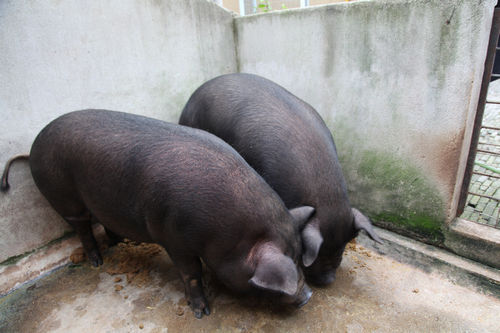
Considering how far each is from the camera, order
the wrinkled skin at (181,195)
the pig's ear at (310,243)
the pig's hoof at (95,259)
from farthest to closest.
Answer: the pig's hoof at (95,259), the pig's ear at (310,243), the wrinkled skin at (181,195)

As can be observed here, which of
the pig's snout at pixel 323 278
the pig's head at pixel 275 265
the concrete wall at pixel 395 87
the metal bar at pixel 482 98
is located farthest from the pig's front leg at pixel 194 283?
the metal bar at pixel 482 98

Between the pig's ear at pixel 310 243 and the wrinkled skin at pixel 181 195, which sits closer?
the wrinkled skin at pixel 181 195

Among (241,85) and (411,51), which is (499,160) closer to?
(411,51)

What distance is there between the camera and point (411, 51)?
3.18 meters

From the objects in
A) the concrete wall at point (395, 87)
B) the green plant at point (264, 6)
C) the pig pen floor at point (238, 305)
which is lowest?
the pig pen floor at point (238, 305)

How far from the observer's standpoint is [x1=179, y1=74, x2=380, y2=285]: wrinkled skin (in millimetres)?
2723

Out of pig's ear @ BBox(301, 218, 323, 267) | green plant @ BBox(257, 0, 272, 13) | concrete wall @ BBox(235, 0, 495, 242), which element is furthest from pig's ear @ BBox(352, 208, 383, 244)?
green plant @ BBox(257, 0, 272, 13)

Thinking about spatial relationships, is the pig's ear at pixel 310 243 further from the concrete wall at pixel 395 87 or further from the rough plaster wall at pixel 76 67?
the rough plaster wall at pixel 76 67

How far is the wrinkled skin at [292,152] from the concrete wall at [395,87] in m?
0.62

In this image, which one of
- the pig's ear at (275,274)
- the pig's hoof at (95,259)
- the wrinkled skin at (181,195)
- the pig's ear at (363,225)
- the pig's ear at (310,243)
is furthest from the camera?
the pig's hoof at (95,259)

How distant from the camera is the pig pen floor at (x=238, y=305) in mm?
2572

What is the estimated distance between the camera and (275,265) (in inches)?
84.9

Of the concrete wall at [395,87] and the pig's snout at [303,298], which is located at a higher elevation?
the concrete wall at [395,87]

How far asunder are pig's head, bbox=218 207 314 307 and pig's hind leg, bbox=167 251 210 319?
0.26m
